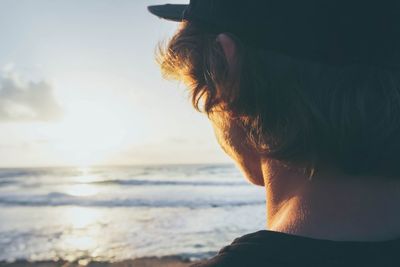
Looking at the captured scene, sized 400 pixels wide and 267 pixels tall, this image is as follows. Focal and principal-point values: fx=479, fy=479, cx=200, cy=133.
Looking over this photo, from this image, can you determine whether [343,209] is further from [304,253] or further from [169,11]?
[169,11]

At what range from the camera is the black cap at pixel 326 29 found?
109 cm

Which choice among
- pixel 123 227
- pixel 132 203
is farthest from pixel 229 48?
pixel 132 203

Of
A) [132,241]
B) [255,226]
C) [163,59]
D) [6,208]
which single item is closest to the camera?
[163,59]

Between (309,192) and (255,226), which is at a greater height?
(309,192)

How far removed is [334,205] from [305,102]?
246mm

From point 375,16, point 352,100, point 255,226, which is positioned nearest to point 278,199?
point 352,100

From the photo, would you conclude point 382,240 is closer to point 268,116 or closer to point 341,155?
point 341,155

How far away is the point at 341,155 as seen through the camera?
3.67 ft

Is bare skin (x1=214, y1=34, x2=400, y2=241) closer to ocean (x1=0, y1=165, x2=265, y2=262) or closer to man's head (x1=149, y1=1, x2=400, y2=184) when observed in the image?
man's head (x1=149, y1=1, x2=400, y2=184)

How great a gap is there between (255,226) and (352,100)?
10676 mm

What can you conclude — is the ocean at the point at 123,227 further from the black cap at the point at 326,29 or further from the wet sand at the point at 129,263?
the black cap at the point at 326,29

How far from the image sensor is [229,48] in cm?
119

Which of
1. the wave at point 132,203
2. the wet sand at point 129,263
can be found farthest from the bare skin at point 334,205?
the wave at point 132,203

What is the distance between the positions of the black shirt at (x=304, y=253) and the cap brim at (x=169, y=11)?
0.67 meters
